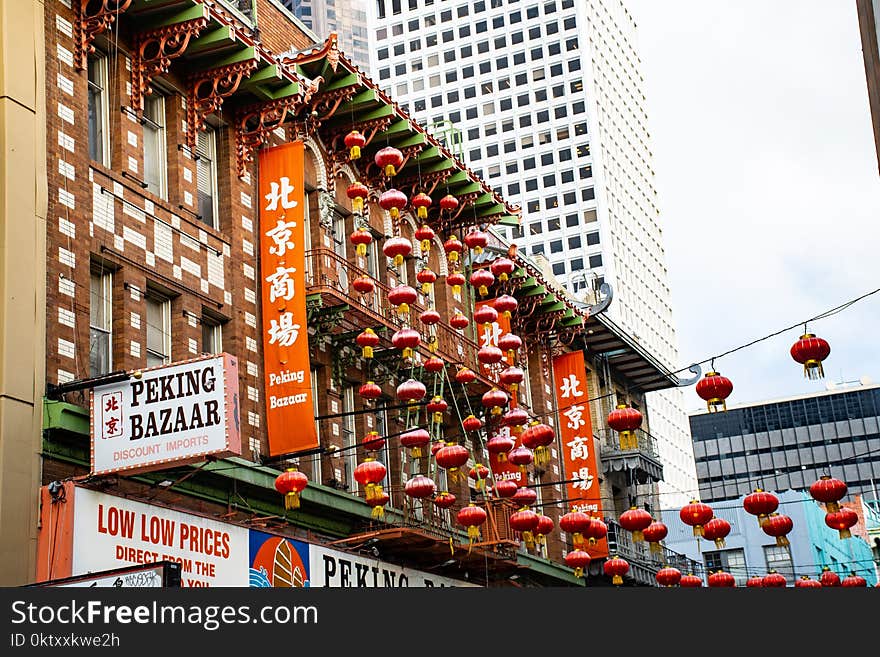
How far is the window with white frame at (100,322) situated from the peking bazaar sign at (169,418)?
2155mm

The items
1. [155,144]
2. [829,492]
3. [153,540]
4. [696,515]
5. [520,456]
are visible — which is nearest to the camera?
[153,540]

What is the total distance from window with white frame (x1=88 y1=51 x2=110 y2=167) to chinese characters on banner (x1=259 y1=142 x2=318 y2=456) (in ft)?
15.9

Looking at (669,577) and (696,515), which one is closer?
(696,515)

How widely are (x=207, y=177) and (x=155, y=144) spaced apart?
1.80 meters

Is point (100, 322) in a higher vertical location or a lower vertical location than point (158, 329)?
lower

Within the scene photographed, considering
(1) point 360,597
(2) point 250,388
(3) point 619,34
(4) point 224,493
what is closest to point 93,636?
(1) point 360,597

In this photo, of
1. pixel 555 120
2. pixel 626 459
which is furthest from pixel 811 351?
pixel 555 120

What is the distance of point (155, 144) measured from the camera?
2697 cm

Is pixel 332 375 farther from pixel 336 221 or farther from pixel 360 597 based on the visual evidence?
pixel 360 597

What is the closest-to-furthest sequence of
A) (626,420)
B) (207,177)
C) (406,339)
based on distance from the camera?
(406,339) < (207,177) < (626,420)

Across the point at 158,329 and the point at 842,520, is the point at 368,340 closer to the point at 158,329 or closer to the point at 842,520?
the point at 158,329

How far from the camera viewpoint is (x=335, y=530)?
29.6 metres

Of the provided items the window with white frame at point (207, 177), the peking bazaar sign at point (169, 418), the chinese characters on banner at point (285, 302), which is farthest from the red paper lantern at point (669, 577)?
the peking bazaar sign at point (169, 418)

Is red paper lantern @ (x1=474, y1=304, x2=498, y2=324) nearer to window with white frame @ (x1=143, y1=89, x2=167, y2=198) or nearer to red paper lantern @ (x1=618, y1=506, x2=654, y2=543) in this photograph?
red paper lantern @ (x1=618, y1=506, x2=654, y2=543)
